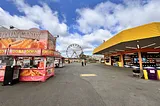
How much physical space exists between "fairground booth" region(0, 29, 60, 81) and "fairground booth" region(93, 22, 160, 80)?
719 centimetres

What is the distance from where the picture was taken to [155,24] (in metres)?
7.80

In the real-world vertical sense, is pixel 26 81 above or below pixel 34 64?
below

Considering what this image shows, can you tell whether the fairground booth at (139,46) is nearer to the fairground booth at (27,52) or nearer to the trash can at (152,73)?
the trash can at (152,73)

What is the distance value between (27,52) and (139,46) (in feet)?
46.4

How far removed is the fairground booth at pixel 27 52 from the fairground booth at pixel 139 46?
23.6ft

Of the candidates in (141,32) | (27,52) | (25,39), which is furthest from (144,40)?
(25,39)

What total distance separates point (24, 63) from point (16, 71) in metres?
1.78

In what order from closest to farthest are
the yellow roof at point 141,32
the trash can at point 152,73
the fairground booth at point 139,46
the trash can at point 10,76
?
the trash can at point 10,76 < the trash can at point 152,73 < the yellow roof at point 141,32 < the fairground booth at point 139,46

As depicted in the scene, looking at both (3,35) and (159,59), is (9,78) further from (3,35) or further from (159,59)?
(159,59)

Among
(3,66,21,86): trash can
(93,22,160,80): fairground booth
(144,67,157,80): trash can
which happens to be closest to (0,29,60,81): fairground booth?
(3,66,21,86): trash can

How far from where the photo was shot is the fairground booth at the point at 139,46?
8.34 metres

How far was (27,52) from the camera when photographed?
293 inches

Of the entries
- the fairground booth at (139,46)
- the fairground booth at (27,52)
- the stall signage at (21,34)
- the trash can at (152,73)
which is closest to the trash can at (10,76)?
the fairground booth at (27,52)

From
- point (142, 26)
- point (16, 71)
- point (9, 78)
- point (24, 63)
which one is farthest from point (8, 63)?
point (142, 26)
